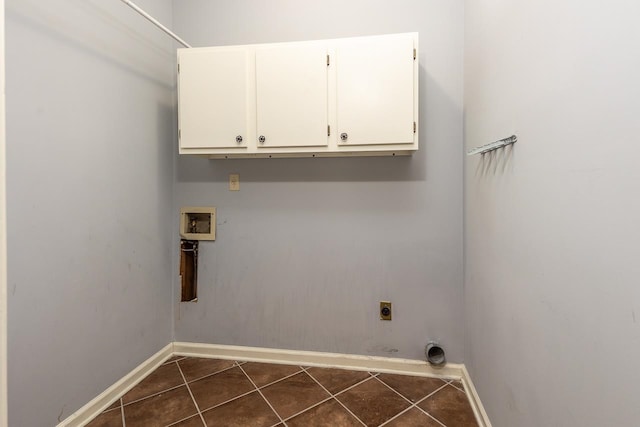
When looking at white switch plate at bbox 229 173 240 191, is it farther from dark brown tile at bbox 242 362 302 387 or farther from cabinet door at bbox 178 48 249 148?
dark brown tile at bbox 242 362 302 387

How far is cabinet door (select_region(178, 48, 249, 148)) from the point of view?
5.68 feet

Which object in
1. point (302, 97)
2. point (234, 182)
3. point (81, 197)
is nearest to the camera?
point (81, 197)

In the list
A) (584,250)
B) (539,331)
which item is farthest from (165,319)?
(584,250)

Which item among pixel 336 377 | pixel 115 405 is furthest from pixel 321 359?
pixel 115 405

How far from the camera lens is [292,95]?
1.69 m

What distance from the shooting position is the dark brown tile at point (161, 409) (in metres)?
1.49

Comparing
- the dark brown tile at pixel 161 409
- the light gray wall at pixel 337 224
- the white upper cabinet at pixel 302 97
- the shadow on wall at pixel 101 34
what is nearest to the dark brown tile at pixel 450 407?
the light gray wall at pixel 337 224

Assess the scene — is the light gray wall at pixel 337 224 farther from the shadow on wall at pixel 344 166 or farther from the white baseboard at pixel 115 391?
the white baseboard at pixel 115 391

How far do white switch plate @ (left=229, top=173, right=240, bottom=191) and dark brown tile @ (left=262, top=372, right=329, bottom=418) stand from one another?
1290mm

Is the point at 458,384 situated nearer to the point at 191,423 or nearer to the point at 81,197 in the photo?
the point at 191,423

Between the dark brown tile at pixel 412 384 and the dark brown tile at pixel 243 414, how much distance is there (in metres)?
0.72

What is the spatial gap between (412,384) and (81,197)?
209 cm

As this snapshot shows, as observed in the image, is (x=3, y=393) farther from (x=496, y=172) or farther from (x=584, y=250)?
(x=496, y=172)

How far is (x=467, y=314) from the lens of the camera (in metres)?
1.80
